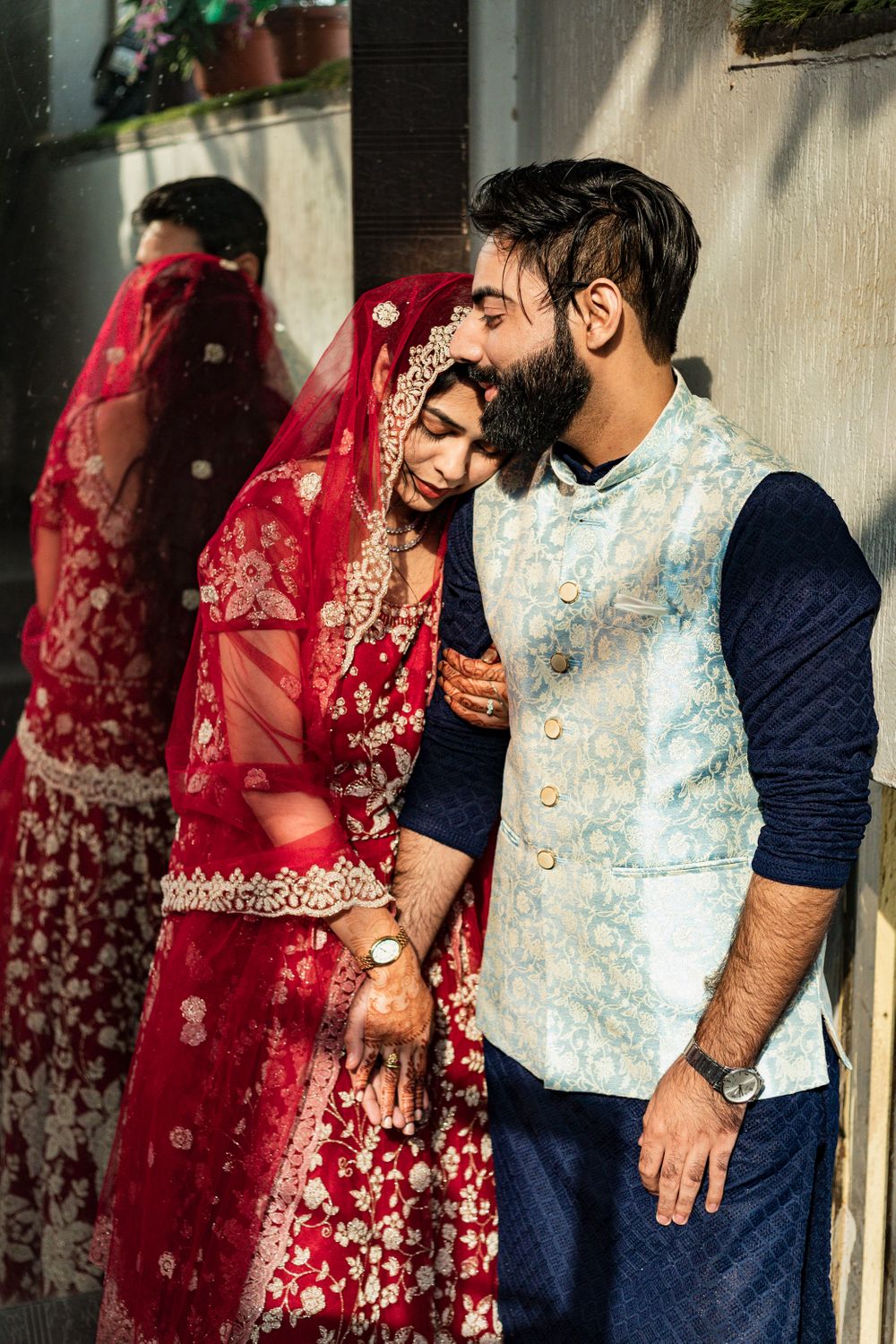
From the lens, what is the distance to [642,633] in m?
1.82

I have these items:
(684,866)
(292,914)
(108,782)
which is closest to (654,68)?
(684,866)

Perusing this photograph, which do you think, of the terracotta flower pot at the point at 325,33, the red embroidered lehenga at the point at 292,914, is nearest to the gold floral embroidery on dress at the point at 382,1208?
the red embroidered lehenga at the point at 292,914

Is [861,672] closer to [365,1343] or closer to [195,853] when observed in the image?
[195,853]

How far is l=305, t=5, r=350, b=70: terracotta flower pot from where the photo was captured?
301cm

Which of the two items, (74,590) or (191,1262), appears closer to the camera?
(191,1262)

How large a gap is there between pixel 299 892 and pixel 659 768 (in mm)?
578

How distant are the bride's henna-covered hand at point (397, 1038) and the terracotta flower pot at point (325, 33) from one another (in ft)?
6.57

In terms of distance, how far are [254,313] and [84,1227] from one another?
6.79ft

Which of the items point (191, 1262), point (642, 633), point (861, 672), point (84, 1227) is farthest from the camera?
point (84, 1227)

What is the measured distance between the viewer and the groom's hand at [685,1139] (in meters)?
1.80

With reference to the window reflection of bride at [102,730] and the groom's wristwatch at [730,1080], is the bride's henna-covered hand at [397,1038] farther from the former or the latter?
the window reflection of bride at [102,730]

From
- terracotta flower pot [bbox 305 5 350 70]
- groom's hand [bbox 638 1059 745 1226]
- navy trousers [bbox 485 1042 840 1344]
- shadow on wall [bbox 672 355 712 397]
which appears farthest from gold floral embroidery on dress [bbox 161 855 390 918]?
terracotta flower pot [bbox 305 5 350 70]

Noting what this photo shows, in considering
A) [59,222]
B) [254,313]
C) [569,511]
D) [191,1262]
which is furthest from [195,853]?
[59,222]

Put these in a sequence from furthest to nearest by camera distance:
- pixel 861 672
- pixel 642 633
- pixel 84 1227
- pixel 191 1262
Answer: pixel 84 1227 → pixel 191 1262 → pixel 642 633 → pixel 861 672
